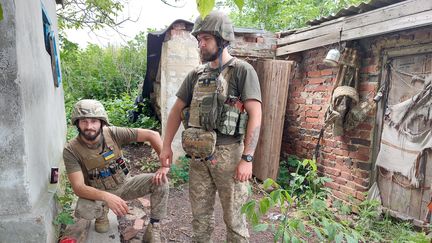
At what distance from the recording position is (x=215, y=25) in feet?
7.18

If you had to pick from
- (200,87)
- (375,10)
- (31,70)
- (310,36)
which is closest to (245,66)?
(200,87)

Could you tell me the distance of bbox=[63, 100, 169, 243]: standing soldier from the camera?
249cm

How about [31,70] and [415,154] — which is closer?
[31,70]

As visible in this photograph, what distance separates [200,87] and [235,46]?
10.6ft

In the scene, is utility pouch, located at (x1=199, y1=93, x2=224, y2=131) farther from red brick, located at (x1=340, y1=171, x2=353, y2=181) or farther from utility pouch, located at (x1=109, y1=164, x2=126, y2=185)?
red brick, located at (x1=340, y1=171, x2=353, y2=181)

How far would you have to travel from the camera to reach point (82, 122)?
2.56 m

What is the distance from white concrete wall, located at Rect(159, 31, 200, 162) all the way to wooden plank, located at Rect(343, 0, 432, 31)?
2.41 metres

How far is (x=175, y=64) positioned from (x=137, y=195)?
2692mm

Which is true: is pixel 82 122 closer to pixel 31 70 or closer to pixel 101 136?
pixel 101 136

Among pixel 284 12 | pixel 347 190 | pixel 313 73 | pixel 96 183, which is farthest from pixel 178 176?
pixel 284 12

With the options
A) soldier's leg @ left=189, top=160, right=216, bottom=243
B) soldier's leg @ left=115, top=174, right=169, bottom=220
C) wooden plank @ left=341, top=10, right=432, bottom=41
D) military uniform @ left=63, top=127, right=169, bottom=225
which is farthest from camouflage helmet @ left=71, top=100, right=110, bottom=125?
wooden plank @ left=341, top=10, right=432, bottom=41

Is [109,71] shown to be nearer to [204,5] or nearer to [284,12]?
[284,12]

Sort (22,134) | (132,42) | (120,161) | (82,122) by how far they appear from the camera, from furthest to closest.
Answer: (132,42)
(120,161)
(82,122)
(22,134)

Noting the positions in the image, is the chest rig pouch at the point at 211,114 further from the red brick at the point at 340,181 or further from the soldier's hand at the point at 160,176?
the red brick at the point at 340,181
